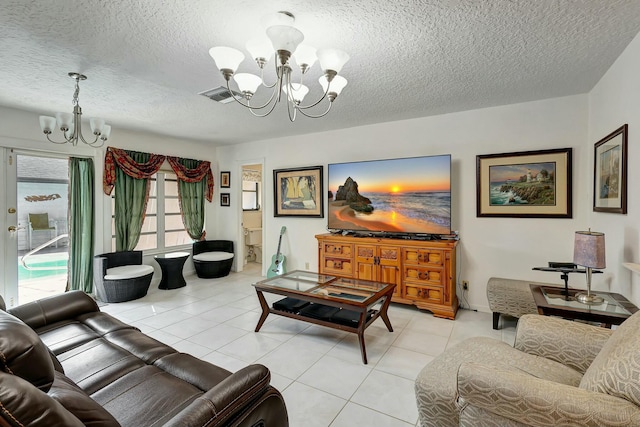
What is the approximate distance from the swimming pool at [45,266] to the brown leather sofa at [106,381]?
86.0 inches

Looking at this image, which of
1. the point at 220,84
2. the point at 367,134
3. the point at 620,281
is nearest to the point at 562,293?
the point at 620,281

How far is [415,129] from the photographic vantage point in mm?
3951

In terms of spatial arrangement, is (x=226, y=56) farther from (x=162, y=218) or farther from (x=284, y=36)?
(x=162, y=218)

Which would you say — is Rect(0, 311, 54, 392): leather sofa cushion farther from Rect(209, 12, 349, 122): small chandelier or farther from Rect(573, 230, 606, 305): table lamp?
Rect(573, 230, 606, 305): table lamp

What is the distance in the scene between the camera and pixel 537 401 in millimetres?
1103

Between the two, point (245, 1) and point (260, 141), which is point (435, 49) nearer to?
point (245, 1)

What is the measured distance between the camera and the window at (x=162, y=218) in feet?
16.3

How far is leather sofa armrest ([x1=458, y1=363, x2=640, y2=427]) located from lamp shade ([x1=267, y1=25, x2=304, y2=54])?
5.79 feet

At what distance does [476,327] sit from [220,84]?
353 cm

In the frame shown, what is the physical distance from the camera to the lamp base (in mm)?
2202

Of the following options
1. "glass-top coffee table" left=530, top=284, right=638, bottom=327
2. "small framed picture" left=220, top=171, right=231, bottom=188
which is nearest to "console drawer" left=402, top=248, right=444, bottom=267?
"glass-top coffee table" left=530, top=284, right=638, bottom=327

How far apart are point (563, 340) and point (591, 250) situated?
875 millimetres

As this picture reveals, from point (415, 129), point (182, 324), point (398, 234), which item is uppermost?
point (415, 129)

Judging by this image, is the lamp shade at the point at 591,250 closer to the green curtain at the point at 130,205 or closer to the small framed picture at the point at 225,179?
the small framed picture at the point at 225,179
